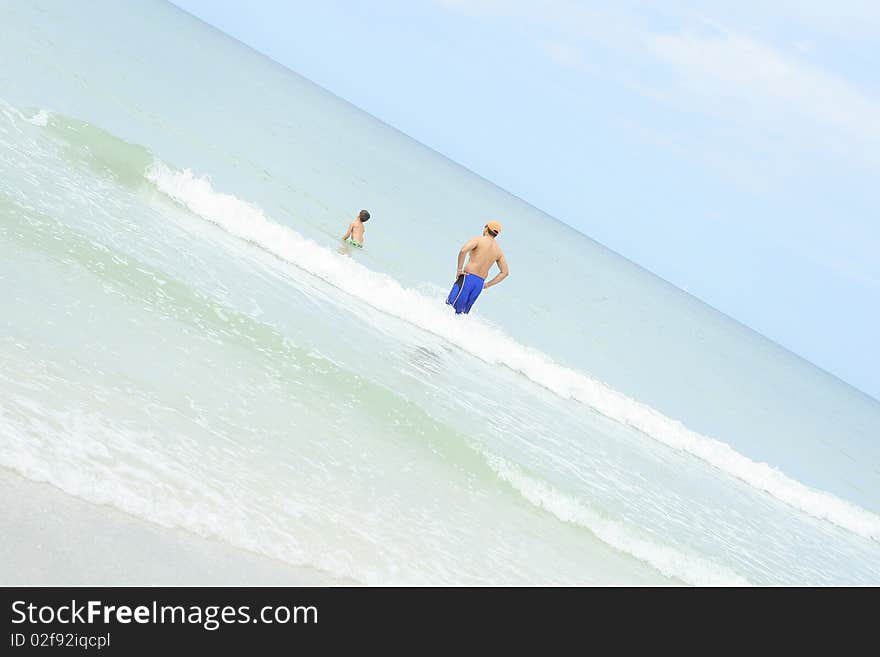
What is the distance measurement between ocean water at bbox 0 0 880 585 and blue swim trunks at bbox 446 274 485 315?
Result: 405 millimetres

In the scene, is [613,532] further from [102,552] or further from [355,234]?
[355,234]

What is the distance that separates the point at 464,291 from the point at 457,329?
0.73m

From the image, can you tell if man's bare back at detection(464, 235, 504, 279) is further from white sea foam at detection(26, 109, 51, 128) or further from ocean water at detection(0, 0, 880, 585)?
white sea foam at detection(26, 109, 51, 128)

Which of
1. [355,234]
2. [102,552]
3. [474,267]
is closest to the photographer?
[102,552]

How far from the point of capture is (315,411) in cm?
633

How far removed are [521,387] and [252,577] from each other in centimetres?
759

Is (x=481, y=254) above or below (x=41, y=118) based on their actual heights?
above

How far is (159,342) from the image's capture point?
6156 millimetres

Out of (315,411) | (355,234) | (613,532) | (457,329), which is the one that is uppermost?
(355,234)

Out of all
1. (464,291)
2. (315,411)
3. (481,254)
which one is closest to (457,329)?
(464,291)

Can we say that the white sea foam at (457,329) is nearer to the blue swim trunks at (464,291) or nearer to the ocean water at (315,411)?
the ocean water at (315,411)

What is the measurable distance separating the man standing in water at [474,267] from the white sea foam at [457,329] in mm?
491

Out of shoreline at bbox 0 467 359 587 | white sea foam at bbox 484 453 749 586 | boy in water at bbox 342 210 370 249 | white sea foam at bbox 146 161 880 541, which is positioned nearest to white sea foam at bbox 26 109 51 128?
white sea foam at bbox 146 161 880 541
